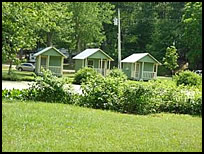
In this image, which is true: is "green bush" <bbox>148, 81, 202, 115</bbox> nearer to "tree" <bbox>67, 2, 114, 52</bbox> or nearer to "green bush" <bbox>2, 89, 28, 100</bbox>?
"green bush" <bbox>2, 89, 28, 100</bbox>

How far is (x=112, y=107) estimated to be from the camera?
34.5 feet

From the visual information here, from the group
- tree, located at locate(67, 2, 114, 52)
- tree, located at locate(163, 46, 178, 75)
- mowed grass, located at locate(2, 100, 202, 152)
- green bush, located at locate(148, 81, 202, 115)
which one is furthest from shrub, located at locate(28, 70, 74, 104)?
tree, located at locate(67, 2, 114, 52)

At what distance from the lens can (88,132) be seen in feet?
21.7

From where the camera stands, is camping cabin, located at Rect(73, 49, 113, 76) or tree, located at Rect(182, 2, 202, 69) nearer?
camping cabin, located at Rect(73, 49, 113, 76)

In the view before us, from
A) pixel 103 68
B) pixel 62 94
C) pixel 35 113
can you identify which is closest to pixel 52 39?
pixel 103 68

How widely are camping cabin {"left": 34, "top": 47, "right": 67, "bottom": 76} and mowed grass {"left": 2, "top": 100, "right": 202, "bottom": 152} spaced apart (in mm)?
20592

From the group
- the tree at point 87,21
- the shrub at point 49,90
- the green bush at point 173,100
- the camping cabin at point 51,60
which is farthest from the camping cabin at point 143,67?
the shrub at point 49,90

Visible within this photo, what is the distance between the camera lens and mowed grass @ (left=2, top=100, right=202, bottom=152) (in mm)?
5500

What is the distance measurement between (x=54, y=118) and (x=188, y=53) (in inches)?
1516

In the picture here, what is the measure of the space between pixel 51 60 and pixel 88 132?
24.0 m

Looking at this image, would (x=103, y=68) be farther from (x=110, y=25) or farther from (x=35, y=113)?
(x=35, y=113)

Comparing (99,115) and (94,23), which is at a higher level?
(94,23)

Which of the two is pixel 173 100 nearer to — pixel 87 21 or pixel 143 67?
pixel 143 67

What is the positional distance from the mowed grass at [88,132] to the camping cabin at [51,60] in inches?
811
